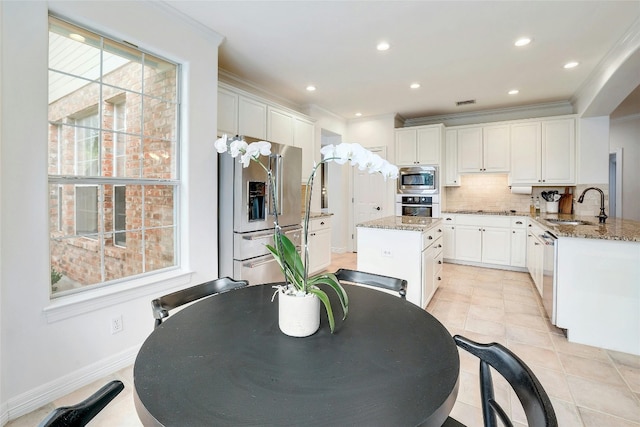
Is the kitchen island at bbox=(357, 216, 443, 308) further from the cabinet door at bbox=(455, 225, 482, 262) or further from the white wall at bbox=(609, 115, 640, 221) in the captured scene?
the white wall at bbox=(609, 115, 640, 221)

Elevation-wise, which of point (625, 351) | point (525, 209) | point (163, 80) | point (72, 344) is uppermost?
point (163, 80)

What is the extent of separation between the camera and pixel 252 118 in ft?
11.7

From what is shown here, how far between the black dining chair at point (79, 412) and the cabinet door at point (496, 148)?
570 centimetres

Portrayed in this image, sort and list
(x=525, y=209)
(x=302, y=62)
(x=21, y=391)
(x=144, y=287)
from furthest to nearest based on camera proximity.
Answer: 1. (x=525, y=209)
2. (x=302, y=62)
3. (x=144, y=287)
4. (x=21, y=391)

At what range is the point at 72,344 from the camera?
1884mm

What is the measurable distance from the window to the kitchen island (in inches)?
71.3

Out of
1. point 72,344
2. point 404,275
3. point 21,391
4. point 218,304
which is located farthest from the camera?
point 404,275

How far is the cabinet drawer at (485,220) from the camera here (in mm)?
4754

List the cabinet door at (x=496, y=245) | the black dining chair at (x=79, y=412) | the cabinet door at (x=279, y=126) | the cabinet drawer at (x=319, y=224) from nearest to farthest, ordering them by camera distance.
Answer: the black dining chair at (x=79, y=412) → the cabinet door at (x=279, y=126) → the cabinet drawer at (x=319, y=224) → the cabinet door at (x=496, y=245)

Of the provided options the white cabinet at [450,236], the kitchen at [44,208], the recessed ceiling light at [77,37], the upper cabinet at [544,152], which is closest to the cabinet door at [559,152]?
the upper cabinet at [544,152]

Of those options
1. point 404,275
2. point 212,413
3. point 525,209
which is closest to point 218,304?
point 212,413

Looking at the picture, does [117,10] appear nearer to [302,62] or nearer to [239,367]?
[302,62]

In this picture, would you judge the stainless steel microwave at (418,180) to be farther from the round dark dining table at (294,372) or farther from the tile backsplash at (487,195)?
the round dark dining table at (294,372)

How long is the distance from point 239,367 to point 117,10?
2423mm
